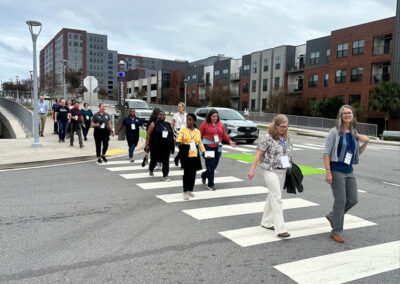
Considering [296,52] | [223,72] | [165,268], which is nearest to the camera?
[165,268]

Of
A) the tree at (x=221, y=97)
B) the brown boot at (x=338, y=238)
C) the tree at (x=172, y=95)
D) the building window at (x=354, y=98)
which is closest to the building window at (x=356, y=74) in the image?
the building window at (x=354, y=98)

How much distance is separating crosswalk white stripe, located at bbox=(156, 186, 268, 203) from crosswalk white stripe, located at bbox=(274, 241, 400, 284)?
10.4 feet

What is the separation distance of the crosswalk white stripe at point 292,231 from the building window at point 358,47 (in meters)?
37.4

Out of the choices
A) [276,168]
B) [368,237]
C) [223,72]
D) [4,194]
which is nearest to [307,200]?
[368,237]

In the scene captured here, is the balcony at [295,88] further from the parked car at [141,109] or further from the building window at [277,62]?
the parked car at [141,109]

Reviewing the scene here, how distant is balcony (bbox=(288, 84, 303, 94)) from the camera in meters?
49.2

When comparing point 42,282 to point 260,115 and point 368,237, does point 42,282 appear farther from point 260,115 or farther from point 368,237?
point 260,115

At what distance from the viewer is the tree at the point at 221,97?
59.0 metres

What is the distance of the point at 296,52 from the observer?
52.1 meters

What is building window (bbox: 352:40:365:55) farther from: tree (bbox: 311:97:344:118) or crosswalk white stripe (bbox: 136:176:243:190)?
crosswalk white stripe (bbox: 136:176:243:190)

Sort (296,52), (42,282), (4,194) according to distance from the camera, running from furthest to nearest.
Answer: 1. (296,52)
2. (4,194)
3. (42,282)

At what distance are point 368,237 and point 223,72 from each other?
62768mm

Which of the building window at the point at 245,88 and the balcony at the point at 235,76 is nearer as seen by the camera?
the building window at the point at 245,88

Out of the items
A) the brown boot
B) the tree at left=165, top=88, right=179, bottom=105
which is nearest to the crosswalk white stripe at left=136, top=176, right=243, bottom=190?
the brown boot
